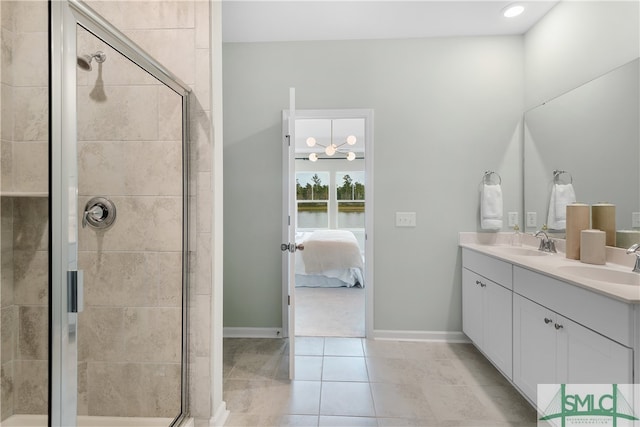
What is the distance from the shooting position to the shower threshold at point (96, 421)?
1.25 m

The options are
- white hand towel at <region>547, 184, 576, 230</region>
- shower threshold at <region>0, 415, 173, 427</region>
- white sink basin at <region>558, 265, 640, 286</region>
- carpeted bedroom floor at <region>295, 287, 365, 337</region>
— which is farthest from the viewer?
carpeted bedroom floor at <region>295, 287, 365, 337</region>

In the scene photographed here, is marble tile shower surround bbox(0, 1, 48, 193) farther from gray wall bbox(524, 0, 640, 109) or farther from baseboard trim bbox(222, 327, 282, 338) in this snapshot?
gray wall bbox(524, 0, 640, 109)

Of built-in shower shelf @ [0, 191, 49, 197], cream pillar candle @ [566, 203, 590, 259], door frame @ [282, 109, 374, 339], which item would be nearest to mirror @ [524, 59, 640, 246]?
cream pillar candle @ [566, 203, 590, 259]

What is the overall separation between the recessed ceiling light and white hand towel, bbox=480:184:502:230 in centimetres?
136

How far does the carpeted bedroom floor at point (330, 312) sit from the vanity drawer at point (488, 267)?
1.16 m

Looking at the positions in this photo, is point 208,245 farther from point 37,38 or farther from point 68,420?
point 37,38

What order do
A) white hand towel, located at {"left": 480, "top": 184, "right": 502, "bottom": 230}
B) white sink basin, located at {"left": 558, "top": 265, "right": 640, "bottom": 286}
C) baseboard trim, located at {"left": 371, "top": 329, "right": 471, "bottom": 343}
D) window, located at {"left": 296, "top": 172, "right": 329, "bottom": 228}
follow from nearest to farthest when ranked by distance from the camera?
white sink basin, located at {"left": 558, "top": 265, "right": 640, "bottom": 286} → white hand towel, located at {"left": 480, "top": 184, "right": 502, "bottom": 230} → baseboard trim, located at {"left": 371, "top": 329, "right": 471, "bottom": 343} → window, located at {"left": 296, "top": 172, "right": 329, "bottom": 228}

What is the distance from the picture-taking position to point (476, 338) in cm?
255

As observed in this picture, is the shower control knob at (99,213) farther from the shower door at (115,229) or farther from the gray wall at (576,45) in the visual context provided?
the gray wall at (576,45)

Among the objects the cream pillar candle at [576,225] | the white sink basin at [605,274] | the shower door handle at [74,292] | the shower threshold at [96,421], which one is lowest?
the shower threshold at [96,421]

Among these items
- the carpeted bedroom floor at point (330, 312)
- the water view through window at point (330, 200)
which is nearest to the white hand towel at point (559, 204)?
the carpeted bedroom floor at point (330, 312)

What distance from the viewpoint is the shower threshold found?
1.25 m

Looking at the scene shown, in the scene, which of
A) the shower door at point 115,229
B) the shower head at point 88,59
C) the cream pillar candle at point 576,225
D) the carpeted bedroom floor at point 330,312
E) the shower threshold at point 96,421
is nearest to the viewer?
the shower door at point 115,229

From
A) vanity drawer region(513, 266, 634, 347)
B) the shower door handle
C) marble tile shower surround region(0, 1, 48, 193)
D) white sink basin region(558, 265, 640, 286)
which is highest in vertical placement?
marble tile shower surround region(0, 1, 48, 193)
